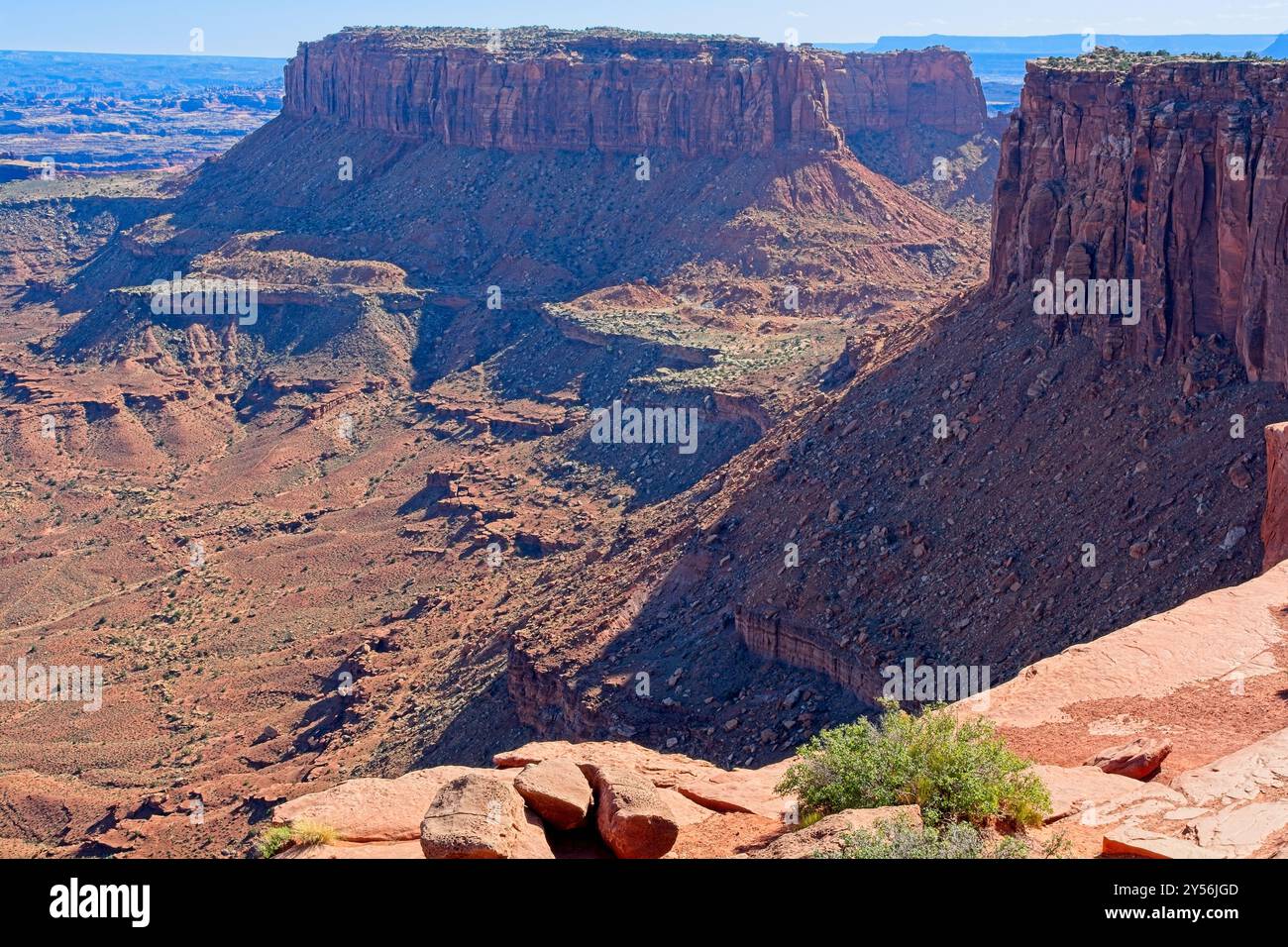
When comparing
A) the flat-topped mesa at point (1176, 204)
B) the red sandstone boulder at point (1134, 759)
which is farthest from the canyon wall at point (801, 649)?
the red sandstone boulder at point (1134, 759)

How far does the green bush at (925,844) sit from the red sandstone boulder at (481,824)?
11.9 feet

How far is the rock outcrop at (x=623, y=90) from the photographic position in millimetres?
109750

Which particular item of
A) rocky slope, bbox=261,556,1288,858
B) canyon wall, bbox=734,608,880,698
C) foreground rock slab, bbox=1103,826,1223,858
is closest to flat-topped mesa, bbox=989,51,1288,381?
rocky slope, bbox=261,556,1288,858

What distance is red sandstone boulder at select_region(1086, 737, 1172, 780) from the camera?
21.9 meters

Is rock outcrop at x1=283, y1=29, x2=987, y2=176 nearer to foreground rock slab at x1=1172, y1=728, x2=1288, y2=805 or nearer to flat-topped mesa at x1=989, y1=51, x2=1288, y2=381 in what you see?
flat-topped mesa at x1=989, y1=51, x2=1288, y2=381

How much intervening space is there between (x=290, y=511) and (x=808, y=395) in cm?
2972

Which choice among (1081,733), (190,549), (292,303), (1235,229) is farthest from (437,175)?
(1081,733)

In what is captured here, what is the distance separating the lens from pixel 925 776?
62.3 feet

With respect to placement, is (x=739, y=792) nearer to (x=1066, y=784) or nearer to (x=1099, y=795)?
(x=1066, y=784)

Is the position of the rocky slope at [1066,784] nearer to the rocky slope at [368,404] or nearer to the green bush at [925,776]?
the green bush at [925,776]

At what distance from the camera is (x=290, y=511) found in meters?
76.8

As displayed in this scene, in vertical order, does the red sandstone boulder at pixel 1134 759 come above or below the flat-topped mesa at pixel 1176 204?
below

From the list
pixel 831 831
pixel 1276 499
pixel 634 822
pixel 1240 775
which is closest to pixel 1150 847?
pixel 831 831

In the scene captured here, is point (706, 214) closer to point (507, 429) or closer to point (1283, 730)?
point (507, 429)
